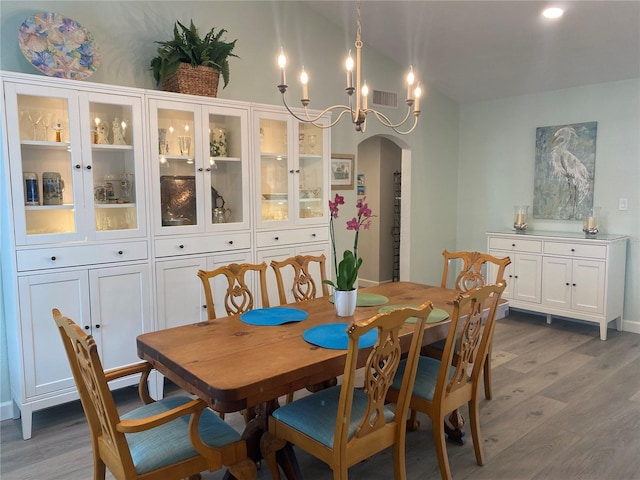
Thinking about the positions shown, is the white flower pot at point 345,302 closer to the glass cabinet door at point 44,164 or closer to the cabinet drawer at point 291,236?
the cabinet drawer at point 291,236

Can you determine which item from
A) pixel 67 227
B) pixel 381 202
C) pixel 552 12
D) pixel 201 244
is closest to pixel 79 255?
pixel 67 227

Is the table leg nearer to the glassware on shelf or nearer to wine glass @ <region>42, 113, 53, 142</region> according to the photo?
the glassware on shelf

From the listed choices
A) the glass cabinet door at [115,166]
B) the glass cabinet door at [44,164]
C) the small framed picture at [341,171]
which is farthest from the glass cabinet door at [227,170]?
the small framed picture at [341,171]

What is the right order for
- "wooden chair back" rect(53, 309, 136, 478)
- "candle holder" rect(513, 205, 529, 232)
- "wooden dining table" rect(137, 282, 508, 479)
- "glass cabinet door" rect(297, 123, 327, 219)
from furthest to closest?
"candle holder" rect(513, 205, 529, 232) → "glass cabinet door" rect(297, 123, 327, 219) → "wooden dining table" rect(137, 282, 508, 479) → "wooden chair back" rect(53, 309, 136, 478)

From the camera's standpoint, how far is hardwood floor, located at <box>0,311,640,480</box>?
2426mm

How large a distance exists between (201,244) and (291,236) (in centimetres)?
80

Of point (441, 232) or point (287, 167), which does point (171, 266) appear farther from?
point (441, 232)

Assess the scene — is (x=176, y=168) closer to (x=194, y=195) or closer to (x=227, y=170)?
(x=194, y=195)

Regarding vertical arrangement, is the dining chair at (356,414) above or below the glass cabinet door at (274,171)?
below

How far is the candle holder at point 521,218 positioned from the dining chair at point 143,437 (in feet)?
13.9

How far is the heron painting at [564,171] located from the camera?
15.8 feet

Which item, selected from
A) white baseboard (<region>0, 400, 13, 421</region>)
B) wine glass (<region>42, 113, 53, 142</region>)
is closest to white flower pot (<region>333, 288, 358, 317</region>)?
wine glass (<region>42, 113, 53, 142</region>)

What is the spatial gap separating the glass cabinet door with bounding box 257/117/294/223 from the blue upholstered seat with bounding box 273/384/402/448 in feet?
6.16

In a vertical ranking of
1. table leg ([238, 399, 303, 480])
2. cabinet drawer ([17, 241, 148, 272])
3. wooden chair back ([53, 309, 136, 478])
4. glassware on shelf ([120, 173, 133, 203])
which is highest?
glassware on shelf ([120, 173, 133, 203])
